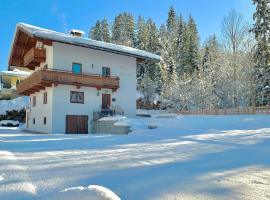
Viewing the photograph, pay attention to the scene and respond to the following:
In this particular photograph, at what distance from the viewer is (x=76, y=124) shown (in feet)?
85.5

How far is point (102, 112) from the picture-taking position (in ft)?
89.3

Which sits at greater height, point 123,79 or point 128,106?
point 123,79

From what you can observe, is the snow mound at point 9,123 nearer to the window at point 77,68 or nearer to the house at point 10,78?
the house at point 10,78

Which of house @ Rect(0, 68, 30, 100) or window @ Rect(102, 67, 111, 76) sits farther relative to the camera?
house @ Rect(0, 68, 30, 100)

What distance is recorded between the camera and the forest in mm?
34069

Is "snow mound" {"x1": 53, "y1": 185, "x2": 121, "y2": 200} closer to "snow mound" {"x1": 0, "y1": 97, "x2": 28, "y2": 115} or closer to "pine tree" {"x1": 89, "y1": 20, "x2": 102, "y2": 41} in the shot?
"snow mound" {"x1": 0, "y1": 97, "x2": 28, "y2": 115}

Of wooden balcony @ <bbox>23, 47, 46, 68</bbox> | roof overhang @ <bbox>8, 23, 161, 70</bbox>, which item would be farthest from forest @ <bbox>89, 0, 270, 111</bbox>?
wooden balcony @ <bbox>23, 47, 46, 68</bbox>

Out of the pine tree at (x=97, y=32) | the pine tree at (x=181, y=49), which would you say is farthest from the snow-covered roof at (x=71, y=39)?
the pine tree at (x=97, y=32)

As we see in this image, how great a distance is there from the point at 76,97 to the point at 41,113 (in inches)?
156

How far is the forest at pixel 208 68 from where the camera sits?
3407 centimetres

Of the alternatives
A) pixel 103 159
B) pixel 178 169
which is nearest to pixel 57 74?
pixel 103 159

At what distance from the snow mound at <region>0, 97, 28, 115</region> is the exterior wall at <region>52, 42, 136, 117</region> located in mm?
19188

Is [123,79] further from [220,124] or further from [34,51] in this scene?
[220,124]

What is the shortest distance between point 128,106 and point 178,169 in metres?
22.4
